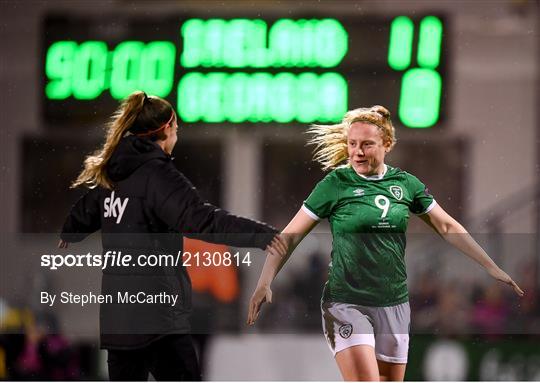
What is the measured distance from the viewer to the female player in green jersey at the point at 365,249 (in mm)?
4172

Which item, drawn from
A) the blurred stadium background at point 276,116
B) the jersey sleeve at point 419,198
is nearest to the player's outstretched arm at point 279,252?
the blurred stadium background at point 276,116

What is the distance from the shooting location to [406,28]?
15.1 feet

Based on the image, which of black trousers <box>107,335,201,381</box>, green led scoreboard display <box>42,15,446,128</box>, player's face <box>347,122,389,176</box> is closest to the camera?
black trousers <box>107,335,201,381</box>

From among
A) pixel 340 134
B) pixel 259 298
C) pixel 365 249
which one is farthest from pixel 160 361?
pixel 340 134

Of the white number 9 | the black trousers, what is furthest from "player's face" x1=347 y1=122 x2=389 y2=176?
the black trousers

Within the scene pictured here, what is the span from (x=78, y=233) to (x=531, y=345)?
2592 mm

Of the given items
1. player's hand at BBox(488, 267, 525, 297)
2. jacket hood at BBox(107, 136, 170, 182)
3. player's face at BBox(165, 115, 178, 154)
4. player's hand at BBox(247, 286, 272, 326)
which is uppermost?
player's face at BBox(165, 115, 178, 154)

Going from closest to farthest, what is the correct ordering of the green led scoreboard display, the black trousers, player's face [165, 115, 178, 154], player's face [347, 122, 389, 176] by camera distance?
the black trousers → player's face [347, 122, 389, 176] → player's face [165, 115, 178, 154] → the green led scoreboard display

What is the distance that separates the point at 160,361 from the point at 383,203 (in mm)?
1085

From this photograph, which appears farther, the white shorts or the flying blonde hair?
the flying blonde hair

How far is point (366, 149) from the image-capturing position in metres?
4.25

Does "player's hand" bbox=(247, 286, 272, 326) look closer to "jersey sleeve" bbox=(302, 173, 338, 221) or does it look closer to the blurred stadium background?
the blurred stadium background

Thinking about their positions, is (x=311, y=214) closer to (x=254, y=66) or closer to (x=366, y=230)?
(x=366, y=230)

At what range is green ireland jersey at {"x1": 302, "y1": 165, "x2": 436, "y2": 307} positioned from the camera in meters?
4.18
